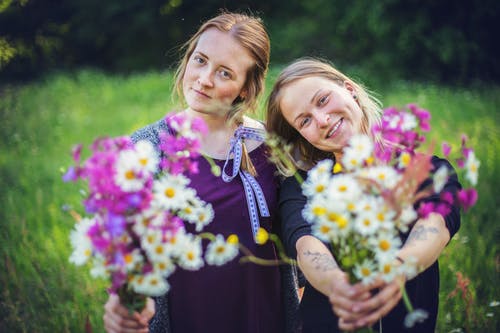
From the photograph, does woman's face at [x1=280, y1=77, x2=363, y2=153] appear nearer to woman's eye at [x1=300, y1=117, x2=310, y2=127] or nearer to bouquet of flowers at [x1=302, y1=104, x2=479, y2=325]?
woman's eye at [x1=300, y1=117, x2=310, y2=127]

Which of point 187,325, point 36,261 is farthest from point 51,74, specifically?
point 187,325

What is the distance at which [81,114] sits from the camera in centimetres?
728

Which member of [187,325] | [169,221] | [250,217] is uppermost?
[169,221]

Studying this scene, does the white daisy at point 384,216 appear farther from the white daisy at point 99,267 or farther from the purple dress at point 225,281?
the purple dress at point 225,281

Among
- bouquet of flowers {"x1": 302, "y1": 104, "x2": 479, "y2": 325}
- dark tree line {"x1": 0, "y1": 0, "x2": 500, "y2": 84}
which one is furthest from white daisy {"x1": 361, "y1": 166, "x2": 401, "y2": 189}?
dark tree line {"x1": 0, "y1": 0, "x2": 500, "y2": 84}

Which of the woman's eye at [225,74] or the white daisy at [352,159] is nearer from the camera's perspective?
the white daisy at [352,159]

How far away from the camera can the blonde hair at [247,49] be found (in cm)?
204

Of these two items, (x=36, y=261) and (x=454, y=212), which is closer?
(x=454, y=212)

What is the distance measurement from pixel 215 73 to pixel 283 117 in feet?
0.98

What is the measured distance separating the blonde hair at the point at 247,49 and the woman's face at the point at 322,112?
12.0 inches

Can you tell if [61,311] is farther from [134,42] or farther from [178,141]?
[134,42]

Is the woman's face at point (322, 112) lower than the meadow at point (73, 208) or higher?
higher

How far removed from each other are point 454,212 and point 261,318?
832 millimetres

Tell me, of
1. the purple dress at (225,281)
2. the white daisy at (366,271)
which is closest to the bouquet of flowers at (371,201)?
the white daisy at (366,271)
